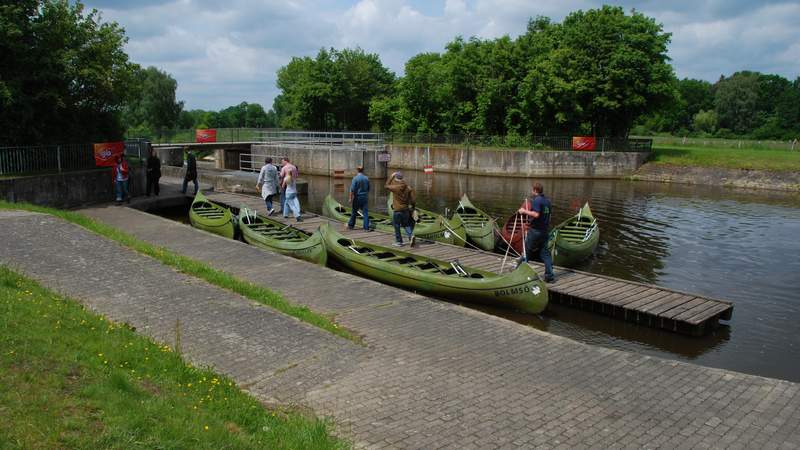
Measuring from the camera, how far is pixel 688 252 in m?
19.5

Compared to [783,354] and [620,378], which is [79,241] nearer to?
[620,378]

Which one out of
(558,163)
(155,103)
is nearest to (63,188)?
(558,163)

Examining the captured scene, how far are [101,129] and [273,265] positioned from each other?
1466cm

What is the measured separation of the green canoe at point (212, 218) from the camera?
744 inches

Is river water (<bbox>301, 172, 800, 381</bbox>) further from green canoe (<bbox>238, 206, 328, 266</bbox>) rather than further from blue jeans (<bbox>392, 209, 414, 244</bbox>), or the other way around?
green canoe (<bbox>238, 206, 328, 266</bbox>)

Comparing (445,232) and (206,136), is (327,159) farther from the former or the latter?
(445,232)

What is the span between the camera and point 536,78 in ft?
159

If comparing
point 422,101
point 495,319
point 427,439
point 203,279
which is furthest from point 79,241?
point 422,101

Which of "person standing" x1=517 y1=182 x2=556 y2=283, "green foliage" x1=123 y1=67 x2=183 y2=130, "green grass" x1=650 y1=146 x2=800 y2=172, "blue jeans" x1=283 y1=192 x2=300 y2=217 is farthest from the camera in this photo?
"green foliage" x1=123 y1=67 x2=183 y2=130

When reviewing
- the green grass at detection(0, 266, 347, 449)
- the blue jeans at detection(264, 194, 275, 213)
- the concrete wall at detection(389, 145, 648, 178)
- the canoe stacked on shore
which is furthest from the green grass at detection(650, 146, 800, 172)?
the green grass at detection(0, 266, 347, 449)

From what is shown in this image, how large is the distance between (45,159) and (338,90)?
4758 centimetres

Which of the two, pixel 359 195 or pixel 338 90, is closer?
pixel 359 195

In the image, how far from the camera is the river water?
1151 cm

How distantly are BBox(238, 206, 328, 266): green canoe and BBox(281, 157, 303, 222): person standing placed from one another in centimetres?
104
